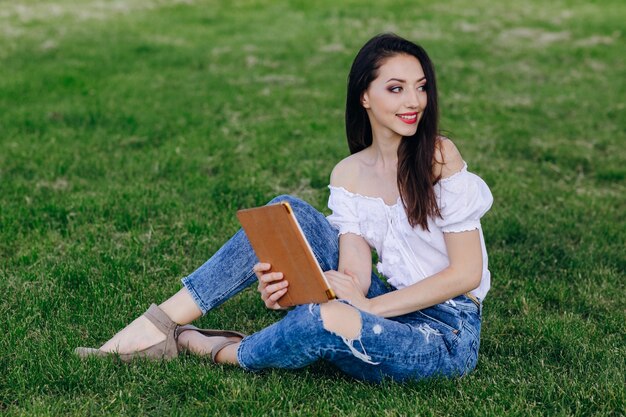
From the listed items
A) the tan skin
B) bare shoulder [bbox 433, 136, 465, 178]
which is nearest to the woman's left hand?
the tan skin

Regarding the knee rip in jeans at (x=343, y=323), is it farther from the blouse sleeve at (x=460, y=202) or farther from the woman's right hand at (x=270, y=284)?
the blouse sleeve at (x=460, y=202)

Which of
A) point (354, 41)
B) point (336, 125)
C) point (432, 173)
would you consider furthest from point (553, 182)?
point (354, 41)

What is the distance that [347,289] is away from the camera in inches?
155

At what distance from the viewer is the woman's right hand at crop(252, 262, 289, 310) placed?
3.89 meters

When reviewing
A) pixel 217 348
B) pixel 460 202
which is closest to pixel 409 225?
pixel 460 202

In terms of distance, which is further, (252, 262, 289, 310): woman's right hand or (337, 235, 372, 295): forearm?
(337, 235, 372, 295): forearm

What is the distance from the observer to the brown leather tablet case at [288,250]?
3619 mm

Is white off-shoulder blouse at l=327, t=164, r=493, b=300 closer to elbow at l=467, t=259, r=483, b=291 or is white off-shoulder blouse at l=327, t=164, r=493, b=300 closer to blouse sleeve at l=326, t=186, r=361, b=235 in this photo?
blouse sleeve at l=326, t=186, r=361, b=235

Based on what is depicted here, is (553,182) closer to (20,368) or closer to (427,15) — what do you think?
(20,368)


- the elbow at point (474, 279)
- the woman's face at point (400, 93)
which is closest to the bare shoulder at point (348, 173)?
the woman's face at point (400, 93)

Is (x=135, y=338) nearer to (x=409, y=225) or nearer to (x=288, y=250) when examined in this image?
(x=288, y=250)

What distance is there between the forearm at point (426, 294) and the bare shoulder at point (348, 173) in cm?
71

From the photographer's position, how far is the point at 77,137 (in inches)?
329

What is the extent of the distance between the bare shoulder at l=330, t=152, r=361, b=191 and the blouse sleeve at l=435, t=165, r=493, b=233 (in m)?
0.50
